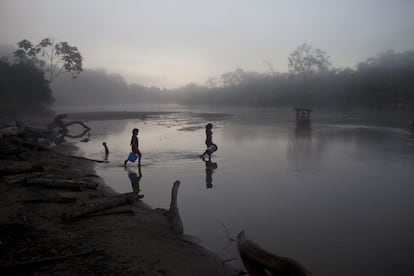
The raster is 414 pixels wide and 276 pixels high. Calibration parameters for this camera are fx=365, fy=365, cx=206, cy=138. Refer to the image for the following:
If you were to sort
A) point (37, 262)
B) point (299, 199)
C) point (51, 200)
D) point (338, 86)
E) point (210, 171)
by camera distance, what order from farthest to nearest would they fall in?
point (338, 86) → point (210, 171) → point (299, 199) → point (51, 200) → point (37, 262)

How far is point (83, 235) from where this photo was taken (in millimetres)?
6145

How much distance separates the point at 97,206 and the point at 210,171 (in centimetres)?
671

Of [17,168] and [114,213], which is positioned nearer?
[114,213]

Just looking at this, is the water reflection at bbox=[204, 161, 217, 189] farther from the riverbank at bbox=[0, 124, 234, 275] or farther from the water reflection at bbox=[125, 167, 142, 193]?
the riverbank at bbox=[0, 124, 234, 275]

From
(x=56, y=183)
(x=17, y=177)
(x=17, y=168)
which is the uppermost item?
(x=17, y=168)

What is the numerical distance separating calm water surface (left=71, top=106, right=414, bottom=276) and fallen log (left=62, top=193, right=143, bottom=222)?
1.14m

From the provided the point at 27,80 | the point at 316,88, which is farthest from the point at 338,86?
the point at 27,80

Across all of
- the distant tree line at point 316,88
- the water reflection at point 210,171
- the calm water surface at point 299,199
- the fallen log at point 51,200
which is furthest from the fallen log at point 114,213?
the distant tree line at point 316,88

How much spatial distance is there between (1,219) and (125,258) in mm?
2670

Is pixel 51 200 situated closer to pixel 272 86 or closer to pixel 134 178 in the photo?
pixel 134 178

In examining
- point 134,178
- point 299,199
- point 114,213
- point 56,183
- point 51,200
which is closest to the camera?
point 114,213

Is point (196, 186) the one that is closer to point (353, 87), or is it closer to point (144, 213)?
point (144, 213)

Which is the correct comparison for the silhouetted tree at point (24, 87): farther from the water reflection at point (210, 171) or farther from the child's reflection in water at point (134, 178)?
the water reflection at point (210, 171)

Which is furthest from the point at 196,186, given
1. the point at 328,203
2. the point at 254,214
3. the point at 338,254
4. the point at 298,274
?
the point at 298,274
